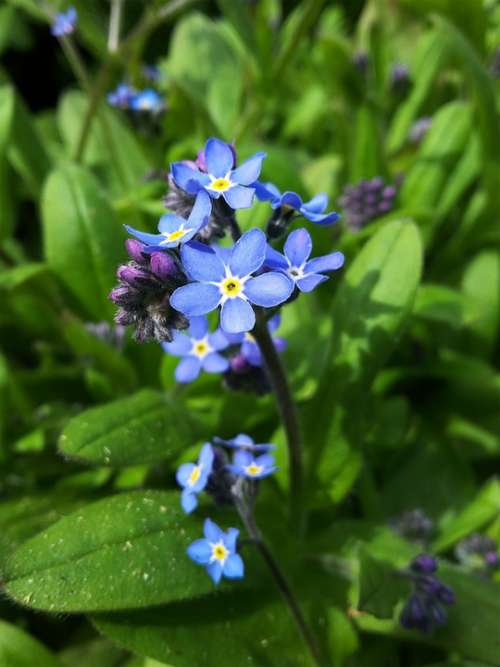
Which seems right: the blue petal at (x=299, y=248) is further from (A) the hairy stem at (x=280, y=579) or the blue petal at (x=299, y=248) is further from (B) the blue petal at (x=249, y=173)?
(A) the hairy stem at (x=280, y=579)

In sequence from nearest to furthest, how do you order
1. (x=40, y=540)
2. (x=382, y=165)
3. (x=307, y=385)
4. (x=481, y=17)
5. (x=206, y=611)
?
(x=40, y=540)
(x=206, y=611)
(x=307, y=385)
(x=382, y=165)
(x=481, y=17)

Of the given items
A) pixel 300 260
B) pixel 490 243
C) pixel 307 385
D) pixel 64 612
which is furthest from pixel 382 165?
pixel 64 612

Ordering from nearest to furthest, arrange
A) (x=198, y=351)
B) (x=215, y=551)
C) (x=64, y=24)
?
(x=215, y=551)
(x=198, y=351)
(x=64, y=24)

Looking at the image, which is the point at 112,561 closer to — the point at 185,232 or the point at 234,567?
the point at 234,567

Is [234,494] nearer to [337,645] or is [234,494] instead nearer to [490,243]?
[337,645]

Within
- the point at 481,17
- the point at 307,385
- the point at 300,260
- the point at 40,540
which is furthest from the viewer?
the point at 481,17

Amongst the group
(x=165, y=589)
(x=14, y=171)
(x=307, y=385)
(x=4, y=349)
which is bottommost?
(x=165, y=589)

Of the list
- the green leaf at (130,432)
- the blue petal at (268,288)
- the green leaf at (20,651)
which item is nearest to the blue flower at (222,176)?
the blue petal at (268,288)

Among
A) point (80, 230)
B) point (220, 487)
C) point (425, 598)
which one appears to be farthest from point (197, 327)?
point (425, 598)
